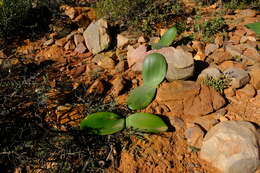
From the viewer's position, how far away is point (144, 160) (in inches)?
65.7

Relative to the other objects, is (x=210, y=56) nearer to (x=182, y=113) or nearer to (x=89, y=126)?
(x=182, y=113)

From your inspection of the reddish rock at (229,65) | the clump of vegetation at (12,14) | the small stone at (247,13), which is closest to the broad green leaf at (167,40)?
the reddish rock at (229,65)

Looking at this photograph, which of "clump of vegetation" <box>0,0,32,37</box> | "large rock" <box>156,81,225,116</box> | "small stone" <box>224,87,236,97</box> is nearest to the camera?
"large rock" <box>156,81,225,116</box>

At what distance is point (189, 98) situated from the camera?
197 cm

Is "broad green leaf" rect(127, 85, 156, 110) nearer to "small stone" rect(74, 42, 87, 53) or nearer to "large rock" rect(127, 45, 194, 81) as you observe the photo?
"large rock" rect(127, 45, 194, 81)

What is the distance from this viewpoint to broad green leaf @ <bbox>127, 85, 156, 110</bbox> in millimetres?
1971

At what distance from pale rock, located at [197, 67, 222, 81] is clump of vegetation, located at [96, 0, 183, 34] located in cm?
93

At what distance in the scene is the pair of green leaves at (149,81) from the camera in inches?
78.2

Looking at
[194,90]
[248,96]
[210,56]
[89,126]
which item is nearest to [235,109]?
[248,96]

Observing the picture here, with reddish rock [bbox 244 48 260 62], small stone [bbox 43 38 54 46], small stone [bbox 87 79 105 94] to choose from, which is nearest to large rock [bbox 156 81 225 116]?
small stone [bbox 87 79 105 94]

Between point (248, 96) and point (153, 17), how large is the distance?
1363 millimetres

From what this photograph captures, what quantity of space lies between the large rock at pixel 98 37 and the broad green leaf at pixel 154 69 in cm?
70

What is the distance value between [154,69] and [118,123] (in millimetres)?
542

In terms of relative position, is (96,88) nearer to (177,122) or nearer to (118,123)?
(118,123)
